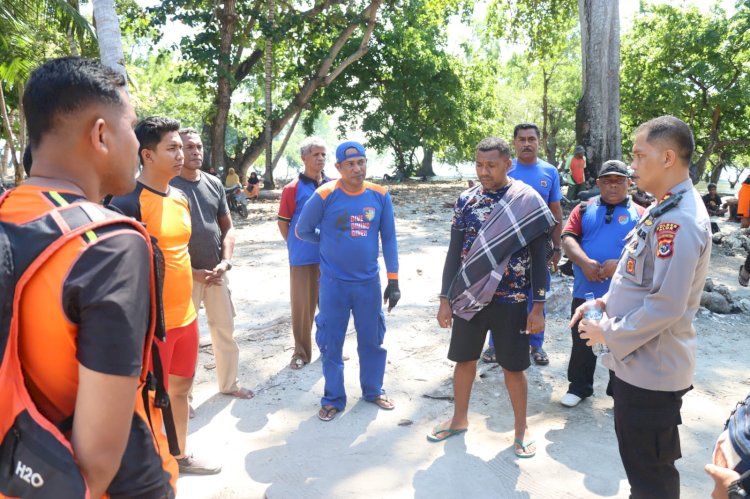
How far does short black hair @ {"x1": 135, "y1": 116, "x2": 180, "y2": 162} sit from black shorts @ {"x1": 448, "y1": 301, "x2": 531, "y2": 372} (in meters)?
2.17

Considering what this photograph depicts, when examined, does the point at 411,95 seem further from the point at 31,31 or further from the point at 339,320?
the point at 339,320

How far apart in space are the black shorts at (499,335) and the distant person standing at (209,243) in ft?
5.68

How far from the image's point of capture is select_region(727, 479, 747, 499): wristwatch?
1438mm

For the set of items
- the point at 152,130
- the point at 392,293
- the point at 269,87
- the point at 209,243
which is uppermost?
the point at 269,87

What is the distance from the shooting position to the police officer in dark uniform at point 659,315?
225cm

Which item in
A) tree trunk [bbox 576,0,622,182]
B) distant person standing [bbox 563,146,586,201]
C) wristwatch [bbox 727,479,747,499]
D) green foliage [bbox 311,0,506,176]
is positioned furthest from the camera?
green foliage [bbox 311,0,506,176]

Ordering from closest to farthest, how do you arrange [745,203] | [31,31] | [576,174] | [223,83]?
[745,203] < [576,174] < [31,31] < [223,83]

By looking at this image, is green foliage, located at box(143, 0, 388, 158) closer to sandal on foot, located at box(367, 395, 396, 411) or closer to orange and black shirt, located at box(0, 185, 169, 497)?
sandal on foot, located at box(367, 395, 396, 411)

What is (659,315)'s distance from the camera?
2.25m

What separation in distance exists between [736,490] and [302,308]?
13.1 ft

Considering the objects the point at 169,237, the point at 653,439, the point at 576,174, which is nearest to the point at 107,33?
the point at 169,237

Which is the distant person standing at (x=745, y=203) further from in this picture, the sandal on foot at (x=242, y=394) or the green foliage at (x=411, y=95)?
the green foliage at (x=411, y=95)

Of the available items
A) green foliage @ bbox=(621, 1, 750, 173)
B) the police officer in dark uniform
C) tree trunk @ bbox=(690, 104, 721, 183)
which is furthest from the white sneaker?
tree trunk @ bbox=(690, 104, 721, 183)

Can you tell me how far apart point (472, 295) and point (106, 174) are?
253 cm
